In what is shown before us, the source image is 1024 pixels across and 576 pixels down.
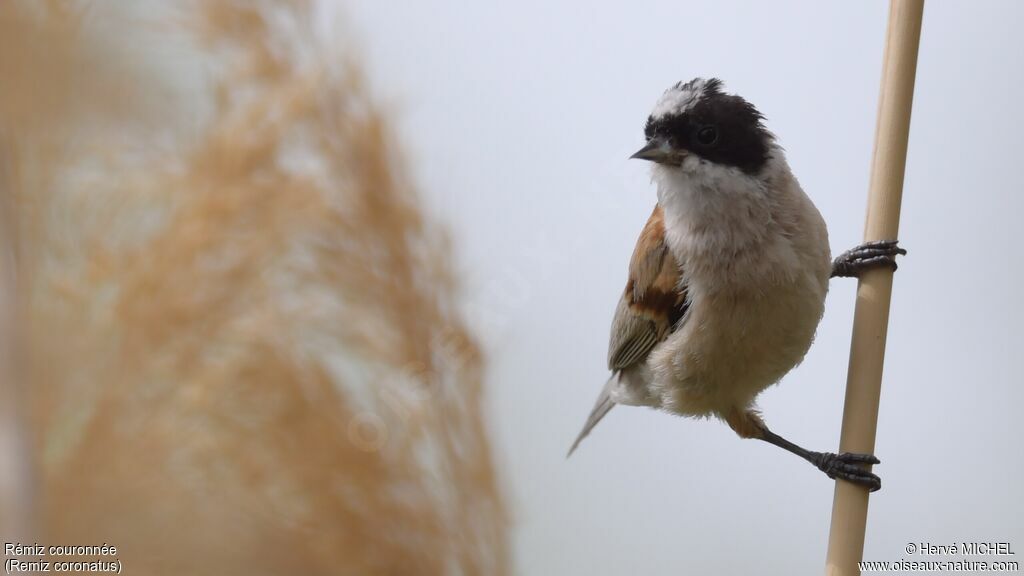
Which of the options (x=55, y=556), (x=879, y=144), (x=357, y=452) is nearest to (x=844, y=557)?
(x=879, y=144)

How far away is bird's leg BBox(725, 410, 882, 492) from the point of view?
1.97 m

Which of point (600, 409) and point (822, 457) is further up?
point (600, 409)

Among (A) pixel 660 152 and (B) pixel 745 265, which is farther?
(B) pixel 745 265

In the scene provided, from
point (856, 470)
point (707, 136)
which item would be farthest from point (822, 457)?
point (707, 136)

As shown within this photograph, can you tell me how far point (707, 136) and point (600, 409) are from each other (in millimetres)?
1172

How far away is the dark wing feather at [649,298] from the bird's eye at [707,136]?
344mm

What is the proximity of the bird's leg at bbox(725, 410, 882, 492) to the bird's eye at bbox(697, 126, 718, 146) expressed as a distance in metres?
0.76

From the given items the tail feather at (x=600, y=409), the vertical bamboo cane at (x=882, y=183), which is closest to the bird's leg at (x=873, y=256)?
the vertical bamboo cane at (x=882, y=183)

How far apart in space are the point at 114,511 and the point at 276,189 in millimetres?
872

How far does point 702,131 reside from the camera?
230 centimetres

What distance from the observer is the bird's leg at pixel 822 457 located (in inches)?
77.4

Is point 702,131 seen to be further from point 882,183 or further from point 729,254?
point 882,183

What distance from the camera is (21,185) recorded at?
2273mm

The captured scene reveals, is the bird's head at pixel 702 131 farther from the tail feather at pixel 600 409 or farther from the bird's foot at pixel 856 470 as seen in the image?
the tail feather at pixel 600 409
